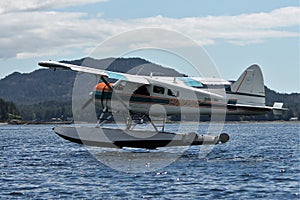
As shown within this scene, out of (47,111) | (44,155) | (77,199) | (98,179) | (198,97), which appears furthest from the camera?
(47,111)

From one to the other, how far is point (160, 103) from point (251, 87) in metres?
4.10

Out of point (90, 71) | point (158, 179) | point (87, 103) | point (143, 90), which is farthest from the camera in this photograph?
point (87, 103)

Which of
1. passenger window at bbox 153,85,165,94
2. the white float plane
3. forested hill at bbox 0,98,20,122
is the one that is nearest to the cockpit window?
the white float plane

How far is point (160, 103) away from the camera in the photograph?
27.2 m

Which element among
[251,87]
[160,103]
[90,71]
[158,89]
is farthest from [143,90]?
[251,87]

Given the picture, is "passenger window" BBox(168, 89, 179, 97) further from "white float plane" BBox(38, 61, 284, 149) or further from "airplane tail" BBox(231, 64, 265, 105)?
"airplane tail" BBox(231, 64, 265, 105)

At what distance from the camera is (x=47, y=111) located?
A: 184 meters

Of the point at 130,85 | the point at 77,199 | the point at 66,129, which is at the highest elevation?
the point at 130,85

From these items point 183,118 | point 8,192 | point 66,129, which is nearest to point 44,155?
point 66,129

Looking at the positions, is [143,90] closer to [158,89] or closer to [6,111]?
[158,89]

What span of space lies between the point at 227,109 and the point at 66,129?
7.39 m

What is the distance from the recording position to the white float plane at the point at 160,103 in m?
26.9

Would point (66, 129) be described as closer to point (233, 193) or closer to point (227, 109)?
point (227, 109)

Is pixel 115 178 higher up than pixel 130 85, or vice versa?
pixel 130 85
